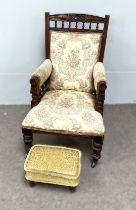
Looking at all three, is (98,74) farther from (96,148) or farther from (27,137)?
(27,137)

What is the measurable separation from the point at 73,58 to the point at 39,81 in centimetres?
42

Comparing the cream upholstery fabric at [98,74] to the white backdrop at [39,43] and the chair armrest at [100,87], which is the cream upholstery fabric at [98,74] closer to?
the chair armrest at [100,87]

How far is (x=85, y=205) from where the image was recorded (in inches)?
63.9

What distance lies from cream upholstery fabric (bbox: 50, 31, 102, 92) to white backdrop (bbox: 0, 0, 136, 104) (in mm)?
366

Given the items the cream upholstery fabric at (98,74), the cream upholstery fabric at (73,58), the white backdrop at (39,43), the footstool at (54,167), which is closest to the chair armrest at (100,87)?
the cream upholstery fabric at (98,74)

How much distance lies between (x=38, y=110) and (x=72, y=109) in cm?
23

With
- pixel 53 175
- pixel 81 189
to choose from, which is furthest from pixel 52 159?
pixel 81 189

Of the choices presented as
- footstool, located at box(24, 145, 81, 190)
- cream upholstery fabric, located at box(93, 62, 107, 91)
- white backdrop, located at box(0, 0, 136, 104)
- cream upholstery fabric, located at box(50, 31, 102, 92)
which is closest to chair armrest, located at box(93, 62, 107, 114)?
cream upholstery fabric, located at box(93, 62, 107, 91)

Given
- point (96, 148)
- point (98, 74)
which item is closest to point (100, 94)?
→ point (98, 74)

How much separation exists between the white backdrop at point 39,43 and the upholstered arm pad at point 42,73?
451 millimetres

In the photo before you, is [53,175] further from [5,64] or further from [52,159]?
[5,64]

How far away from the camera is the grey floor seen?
1629mm

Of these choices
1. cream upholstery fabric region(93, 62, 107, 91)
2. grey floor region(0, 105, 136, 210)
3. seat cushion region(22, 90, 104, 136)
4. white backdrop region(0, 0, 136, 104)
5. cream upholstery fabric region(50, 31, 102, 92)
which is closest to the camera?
grey floor region(0, 105, 136, 210)

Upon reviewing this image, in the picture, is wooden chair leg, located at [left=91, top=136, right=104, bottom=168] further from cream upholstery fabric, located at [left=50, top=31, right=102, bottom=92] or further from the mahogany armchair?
cream upholstery fabric, located at [left=50, top=31, right=102, bottom=92]
